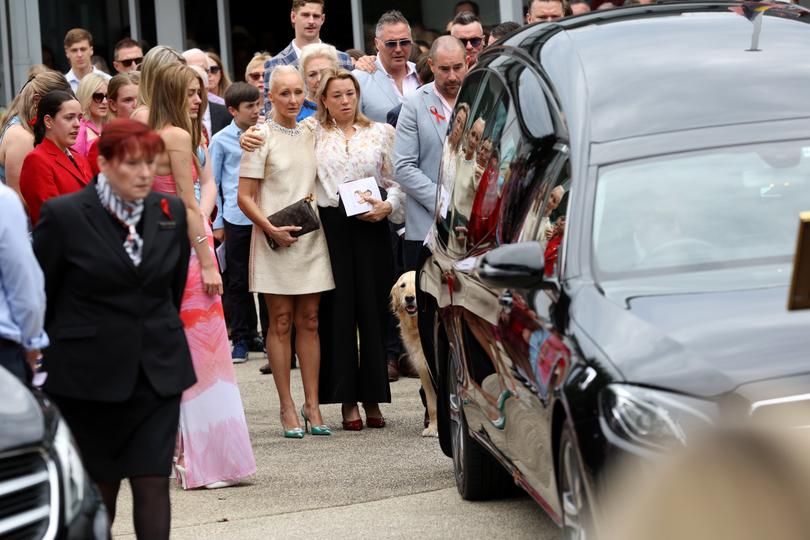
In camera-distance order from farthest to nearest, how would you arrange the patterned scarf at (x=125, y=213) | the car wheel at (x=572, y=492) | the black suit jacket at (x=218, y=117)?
1. the black suit jacket at (x=218, y=117)
2. the patterned scarf at (x=125, y=213)
3. the car wheel at (x=572, y=492)

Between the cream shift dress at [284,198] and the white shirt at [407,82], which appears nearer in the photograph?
the cream shift dress at [284,198]

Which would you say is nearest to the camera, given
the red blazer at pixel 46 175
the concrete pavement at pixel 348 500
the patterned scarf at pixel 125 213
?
the patterned scarf at pixel 125 213

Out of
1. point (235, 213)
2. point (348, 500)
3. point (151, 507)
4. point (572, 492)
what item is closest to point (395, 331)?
point (235, 213)

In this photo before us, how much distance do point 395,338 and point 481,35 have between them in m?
2.36

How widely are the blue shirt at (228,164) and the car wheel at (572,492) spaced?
8283mm

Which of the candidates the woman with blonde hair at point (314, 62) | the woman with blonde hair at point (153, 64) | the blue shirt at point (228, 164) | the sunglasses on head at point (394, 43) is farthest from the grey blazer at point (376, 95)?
the woman with blonde hair at point (153, 64)

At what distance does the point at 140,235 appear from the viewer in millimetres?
5805

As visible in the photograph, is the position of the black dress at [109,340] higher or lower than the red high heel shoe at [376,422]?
higher

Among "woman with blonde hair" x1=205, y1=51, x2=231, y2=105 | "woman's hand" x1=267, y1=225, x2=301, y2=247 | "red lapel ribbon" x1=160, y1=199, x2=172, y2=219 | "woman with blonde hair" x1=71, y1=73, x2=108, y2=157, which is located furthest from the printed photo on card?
"woman with blonde hair" x1=205, y1=51, x2=231, y2=105

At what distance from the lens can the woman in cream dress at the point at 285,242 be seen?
32.8ft

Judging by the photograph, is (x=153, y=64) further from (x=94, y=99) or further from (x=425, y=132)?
(x=94, y=99)

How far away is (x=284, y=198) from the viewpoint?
10.1 m

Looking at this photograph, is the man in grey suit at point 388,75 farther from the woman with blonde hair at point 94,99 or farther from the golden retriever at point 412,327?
the golden retriever at point 412,327

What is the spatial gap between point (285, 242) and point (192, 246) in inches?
61.4
